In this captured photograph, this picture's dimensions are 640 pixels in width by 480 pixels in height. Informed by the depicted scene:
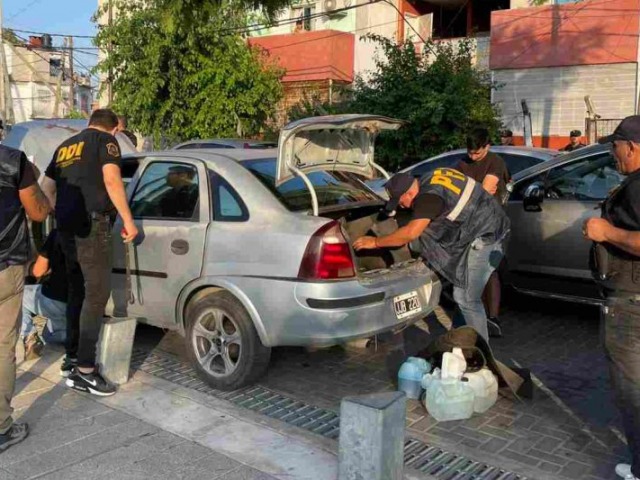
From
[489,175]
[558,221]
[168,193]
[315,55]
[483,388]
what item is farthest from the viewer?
[315,55]

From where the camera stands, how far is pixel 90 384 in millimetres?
4617

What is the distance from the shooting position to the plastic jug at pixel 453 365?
14.2 feet

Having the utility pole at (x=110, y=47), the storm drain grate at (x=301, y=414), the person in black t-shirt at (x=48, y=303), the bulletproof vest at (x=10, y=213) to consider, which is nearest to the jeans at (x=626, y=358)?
the storm drain grate at (x=301, y=414)

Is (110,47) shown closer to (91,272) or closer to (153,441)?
(91,272)

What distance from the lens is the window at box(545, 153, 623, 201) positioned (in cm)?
612

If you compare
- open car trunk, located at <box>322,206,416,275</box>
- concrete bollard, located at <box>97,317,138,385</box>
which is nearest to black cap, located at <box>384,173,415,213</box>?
open car trunk, located at <box>322,206,416,275</box>

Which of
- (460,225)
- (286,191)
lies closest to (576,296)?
(460,225)

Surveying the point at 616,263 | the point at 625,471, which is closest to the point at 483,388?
the point at 625,471

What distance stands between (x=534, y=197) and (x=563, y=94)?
11187mm

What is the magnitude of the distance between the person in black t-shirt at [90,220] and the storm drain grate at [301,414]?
60 cm

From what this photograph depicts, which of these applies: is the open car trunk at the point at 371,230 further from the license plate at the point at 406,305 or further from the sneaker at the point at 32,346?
the sneaker at the point at 32,346

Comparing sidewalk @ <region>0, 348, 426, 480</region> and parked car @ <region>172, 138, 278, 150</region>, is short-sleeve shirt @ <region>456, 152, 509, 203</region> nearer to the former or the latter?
sidewalk @ <region>0, 348, 426, 480</region>

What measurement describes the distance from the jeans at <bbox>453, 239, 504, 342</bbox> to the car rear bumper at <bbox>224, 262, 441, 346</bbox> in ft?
2.12

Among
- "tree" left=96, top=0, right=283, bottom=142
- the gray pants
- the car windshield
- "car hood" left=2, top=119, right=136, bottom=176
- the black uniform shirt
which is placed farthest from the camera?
"tree" left=96, top=0, right=283, bottom=142
